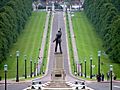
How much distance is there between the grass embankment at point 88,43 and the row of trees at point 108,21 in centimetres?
139

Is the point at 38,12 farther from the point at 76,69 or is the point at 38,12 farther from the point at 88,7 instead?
the point at 76,69

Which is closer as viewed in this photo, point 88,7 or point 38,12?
point 88,7

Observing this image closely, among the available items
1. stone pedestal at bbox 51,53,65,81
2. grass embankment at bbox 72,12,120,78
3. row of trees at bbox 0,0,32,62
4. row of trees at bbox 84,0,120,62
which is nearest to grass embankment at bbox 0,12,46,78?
row of trees at bbox 0,0,32,62

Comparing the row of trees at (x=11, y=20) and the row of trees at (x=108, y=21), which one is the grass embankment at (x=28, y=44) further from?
the row of trees at (x=108, y=21)

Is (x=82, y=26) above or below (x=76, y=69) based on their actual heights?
above

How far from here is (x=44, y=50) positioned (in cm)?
12506

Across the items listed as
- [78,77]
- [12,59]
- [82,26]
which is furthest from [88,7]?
[78,77]

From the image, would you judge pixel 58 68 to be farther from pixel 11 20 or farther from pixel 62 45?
pixel 11 20

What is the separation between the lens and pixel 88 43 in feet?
441

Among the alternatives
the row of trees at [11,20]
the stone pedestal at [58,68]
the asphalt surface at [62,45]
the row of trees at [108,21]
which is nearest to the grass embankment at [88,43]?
→ the row of trees at [108,21]

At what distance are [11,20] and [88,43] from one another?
54.1 feet

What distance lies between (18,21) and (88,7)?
35.1 m

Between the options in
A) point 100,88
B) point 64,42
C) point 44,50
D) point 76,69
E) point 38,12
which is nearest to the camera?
point 100,88

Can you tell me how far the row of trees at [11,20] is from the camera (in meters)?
113
